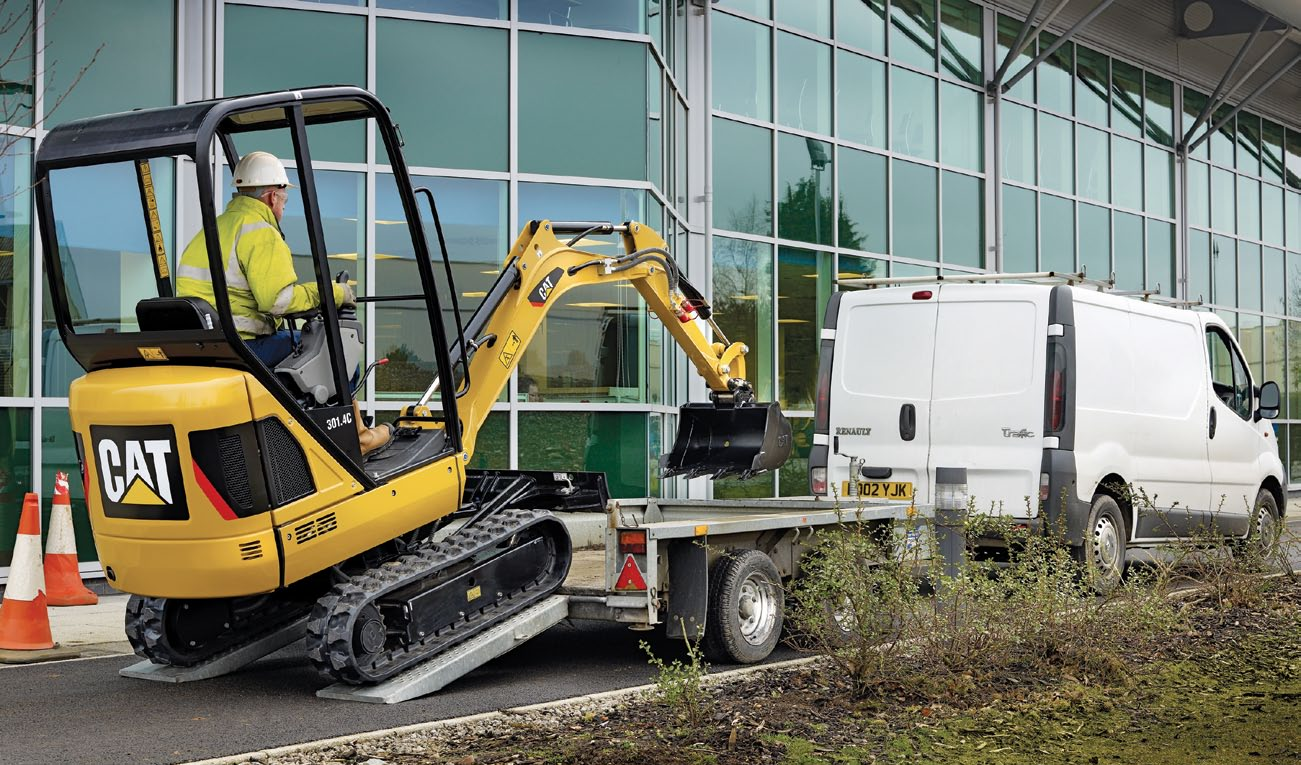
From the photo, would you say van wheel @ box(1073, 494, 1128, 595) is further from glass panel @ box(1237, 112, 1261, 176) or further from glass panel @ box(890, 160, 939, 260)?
glass panel @ box(1237, 112, 1261, 176)

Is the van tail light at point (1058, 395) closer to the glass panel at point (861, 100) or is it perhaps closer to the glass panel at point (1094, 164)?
the glass panel at point (861, 100)

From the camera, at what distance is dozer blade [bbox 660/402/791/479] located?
10477 mm

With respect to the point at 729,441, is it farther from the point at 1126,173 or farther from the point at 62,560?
the point at 1126,173

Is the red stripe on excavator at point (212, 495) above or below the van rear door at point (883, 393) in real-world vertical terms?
below

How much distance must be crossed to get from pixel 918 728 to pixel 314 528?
2.92 meters

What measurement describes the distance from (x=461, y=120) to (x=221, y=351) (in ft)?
25.8

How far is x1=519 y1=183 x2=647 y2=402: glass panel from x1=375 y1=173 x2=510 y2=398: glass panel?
1.28 ft

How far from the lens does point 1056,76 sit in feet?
78.6

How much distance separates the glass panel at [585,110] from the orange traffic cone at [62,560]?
5596mm

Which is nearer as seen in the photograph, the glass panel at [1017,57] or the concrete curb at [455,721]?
the concrete curb at [455,721]

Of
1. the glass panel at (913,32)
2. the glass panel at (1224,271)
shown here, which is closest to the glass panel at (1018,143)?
the glass panel at (913,32)

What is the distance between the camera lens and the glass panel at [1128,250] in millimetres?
25656

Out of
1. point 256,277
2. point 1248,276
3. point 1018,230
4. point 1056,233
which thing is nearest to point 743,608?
point 256,277

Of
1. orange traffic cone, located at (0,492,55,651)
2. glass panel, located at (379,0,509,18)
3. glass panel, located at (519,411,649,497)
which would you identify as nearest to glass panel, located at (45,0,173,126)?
glass panel, located at (379,0,509,18)
